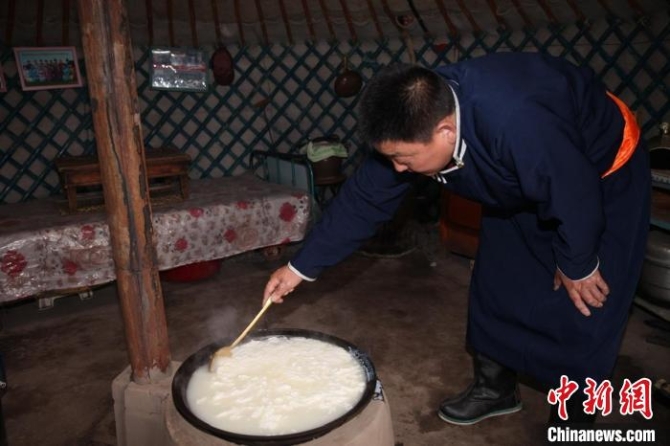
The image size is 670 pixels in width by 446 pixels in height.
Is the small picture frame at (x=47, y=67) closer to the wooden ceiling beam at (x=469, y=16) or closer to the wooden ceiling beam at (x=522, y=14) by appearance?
the wooden ceiling beam at (x=469, y=16)

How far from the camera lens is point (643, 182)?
4.10 ft

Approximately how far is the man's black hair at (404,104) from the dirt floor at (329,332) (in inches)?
25.7

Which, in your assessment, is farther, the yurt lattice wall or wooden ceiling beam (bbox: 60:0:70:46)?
the yurt lattice wall

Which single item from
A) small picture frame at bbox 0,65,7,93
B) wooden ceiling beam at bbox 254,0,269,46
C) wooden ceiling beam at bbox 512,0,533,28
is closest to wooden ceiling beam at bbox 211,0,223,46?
wooden ceiling beam at bbox 254,0,269,46

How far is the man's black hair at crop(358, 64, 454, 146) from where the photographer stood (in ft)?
3.19

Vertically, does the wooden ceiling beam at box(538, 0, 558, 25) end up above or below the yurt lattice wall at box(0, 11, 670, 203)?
above

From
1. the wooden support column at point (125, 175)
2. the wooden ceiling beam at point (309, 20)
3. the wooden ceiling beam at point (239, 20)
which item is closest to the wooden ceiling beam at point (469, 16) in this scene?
the wooden ceiling beam at point (309, 20)

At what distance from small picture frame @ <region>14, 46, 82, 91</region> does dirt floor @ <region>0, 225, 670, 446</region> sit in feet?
4.53

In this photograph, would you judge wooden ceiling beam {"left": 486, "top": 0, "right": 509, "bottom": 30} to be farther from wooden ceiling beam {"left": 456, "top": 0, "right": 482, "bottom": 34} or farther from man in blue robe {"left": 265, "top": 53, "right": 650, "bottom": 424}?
man in blue robe {"left": 265, "top": 53, "right": 650, "bottom": 424}

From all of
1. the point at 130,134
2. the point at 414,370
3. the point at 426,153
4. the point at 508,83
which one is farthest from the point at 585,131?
the point at 414,370

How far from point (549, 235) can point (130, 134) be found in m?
1.01

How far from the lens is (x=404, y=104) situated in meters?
0.97

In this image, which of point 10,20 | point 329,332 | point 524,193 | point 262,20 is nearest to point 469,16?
point 262,20

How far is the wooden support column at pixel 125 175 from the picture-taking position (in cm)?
104
